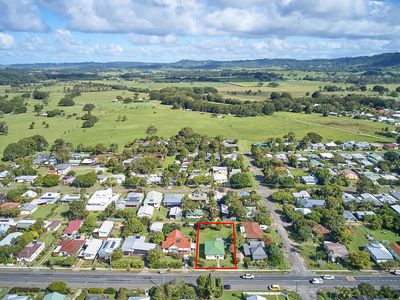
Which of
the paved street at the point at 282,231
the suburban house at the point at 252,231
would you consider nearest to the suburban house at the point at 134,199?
the suburban house at the point at 252,231

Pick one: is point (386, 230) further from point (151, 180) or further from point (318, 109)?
point (318, 109)

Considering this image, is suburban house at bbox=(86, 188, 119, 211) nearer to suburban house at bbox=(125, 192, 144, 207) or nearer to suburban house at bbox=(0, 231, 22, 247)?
suburban house at bbox=(125, 192, 144, 207)

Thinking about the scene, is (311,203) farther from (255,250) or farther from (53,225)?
(53,225)

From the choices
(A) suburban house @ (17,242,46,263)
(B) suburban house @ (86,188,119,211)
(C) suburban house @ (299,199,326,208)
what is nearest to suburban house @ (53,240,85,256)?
(A) suburban house @ (17,242,46,263)

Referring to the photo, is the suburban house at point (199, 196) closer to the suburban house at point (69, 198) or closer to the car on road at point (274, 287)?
the suburban house at point (69, 198)

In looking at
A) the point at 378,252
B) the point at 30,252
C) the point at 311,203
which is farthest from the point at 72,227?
the point at 378,252

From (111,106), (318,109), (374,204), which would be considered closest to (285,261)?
(374,204)
